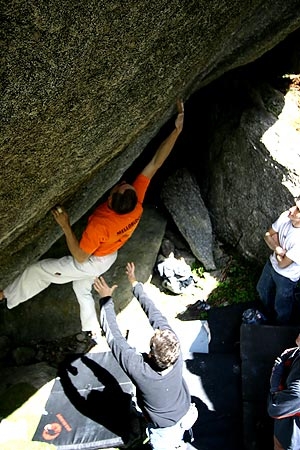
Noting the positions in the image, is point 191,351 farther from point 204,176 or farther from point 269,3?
point 269,3

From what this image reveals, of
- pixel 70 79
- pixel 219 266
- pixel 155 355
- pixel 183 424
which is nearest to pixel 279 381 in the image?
pixel 183 424

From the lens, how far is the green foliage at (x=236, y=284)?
795cm

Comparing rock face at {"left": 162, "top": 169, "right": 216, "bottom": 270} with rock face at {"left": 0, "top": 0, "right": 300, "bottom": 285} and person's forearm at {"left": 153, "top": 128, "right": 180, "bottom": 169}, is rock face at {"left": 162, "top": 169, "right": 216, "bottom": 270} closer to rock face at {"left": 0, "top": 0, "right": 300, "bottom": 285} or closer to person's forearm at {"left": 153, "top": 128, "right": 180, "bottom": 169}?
person's forearm at {"left": 153, "top": 128, "right": 180, "bottom": 169}

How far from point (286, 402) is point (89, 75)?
3.71 metres

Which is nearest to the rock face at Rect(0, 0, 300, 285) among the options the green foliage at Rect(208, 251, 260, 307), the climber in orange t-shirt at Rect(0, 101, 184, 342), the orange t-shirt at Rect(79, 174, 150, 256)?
the climber in orange t-shirt at Rect(0, 101, 184, 342)

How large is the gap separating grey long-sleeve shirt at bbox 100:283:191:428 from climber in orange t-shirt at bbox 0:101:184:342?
1143 mm

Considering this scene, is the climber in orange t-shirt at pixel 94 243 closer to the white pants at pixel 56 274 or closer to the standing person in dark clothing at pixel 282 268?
the white pants at pixel 56 274

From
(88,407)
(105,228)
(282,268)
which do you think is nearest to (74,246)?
(105,228)

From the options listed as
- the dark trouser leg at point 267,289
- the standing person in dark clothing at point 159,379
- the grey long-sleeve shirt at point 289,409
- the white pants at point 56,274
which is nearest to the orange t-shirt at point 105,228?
the white pants at point 56,274

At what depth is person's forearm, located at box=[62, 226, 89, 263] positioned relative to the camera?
604 cm

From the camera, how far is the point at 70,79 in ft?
12.6

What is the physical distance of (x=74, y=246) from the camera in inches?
243

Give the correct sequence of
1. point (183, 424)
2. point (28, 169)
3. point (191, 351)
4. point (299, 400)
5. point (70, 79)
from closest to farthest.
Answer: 1. point (70, 79)
2. point (28, 169)
3. point (299, 400)
4. point (183, 424)
5. point (191, 351)

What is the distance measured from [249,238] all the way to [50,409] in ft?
12.9
